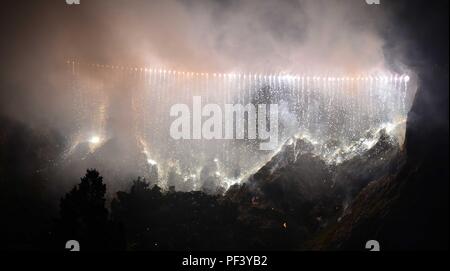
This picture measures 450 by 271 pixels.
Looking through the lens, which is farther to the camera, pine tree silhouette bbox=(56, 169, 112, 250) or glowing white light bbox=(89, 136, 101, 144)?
glowing white light bbox=(89, 136, 101, 144)

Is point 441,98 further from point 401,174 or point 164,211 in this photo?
point 164,211

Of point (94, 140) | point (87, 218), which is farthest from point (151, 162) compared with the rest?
point (87, 218)

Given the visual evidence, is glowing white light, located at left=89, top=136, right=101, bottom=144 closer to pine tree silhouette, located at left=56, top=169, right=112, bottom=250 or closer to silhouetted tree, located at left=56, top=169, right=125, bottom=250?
pine tree silhouette, located at left=56, top=169, right=112, bottom=250

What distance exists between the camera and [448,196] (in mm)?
27359

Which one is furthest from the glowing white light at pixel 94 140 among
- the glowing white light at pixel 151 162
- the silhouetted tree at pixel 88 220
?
the silhouetted tree at pixel 88 220

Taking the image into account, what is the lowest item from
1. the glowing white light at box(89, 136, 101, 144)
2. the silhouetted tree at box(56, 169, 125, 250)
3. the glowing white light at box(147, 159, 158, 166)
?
the silhouetted tree at box(56, 169, 125, 250)

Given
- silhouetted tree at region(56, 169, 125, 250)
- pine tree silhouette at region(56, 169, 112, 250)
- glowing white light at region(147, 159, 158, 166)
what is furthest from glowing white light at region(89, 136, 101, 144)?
silhouetted tree at region(56, 169, 125, 250)

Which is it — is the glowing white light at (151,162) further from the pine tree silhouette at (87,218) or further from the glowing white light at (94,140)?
the pine tree silhouette at (87,218)

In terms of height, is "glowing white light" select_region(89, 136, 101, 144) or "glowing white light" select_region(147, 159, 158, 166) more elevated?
"glowing white light" select_region(89, 136, 101, 144)

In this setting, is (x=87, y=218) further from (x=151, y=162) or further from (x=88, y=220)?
(x=151, y=162)

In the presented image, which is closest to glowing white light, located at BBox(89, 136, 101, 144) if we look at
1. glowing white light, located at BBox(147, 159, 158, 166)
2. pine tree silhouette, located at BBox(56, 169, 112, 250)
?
glowing white light, located at BBox(147, 159, 158, 166)

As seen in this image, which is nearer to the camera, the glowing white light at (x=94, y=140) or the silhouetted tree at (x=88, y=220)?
the silhouetted tree at (x=88, y=220)

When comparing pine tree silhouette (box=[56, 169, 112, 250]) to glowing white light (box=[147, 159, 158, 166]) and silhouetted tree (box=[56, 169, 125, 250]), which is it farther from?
glowing white light (box=[147, 159, 158, 166])

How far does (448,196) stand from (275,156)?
84.7 ft
